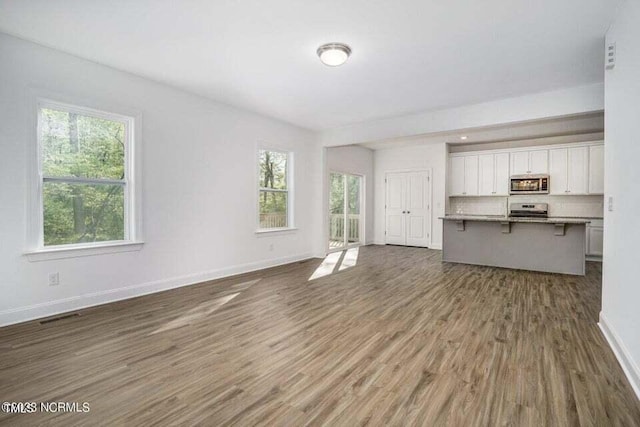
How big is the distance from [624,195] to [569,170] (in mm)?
5696

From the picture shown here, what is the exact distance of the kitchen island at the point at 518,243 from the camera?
535 centimetres

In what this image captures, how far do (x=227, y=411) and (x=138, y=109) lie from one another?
365 centimetres

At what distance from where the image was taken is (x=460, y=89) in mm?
4336

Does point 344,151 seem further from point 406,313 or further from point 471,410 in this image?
point 471,410

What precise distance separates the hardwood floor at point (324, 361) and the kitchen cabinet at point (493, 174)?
411 centimetres

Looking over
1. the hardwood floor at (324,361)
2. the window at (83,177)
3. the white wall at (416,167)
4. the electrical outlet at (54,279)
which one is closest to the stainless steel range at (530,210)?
the white wall at (416,167)

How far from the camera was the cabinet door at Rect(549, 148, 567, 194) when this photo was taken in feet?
Result: 23.3

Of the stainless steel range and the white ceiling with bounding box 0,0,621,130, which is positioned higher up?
the white ceiling with bounding box 0,0,621,130

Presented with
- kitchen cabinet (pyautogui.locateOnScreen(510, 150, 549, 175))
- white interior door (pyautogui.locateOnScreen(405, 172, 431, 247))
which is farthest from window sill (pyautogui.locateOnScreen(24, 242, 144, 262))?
kitchen cabinet (pyautogui.locateOnScreen(510, 150, 549, 175))

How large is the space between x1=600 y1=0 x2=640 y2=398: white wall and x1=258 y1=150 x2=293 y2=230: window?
4640 millimetres

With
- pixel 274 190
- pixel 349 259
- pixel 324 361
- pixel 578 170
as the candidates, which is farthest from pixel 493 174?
pixel 324 361

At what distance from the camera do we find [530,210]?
7.43m

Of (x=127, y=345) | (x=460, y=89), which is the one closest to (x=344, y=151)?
(x=460, y=89)

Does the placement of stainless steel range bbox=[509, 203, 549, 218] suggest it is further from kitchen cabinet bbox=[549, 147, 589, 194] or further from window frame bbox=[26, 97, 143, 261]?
window frame bbox=[26, 97, 143, 261]
